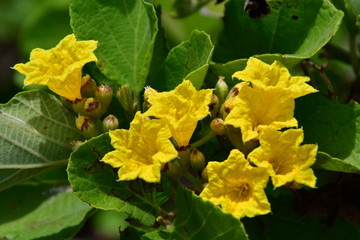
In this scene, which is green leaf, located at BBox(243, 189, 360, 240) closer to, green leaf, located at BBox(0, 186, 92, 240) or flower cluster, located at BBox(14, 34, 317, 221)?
flower cluster, located at BBox(14, 34, 317, 221)

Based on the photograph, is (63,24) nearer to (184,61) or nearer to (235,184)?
(184,61)

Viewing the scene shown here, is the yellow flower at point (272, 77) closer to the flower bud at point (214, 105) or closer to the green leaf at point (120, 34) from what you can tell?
the flower bud at point (214, 105)

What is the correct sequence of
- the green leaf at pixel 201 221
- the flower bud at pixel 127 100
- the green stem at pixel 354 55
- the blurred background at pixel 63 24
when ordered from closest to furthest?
the green leaf at pixel 201 221
the flower bud at pixel 127 100
the green stem at pixel 354 55
the blurred background at pixel 63 24

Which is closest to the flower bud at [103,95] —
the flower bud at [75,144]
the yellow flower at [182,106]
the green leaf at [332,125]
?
the flower bud at [75,144]

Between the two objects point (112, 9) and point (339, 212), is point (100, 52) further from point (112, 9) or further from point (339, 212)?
point (339, 212)

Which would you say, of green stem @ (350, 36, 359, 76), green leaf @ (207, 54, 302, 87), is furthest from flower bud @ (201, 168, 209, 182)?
green stem @ (350, 36, 359, 76)

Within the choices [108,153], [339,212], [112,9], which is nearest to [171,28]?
[112,9]
